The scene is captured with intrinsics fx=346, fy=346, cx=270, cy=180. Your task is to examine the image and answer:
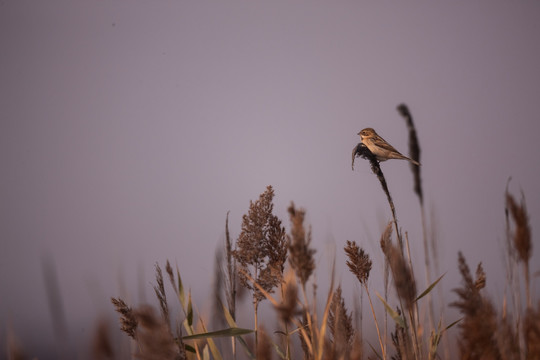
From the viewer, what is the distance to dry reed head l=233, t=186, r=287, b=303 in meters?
1.88

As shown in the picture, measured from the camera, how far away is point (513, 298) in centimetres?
188

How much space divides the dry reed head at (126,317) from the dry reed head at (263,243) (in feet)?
2.06

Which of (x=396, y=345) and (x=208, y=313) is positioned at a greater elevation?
(x=208, y=313)

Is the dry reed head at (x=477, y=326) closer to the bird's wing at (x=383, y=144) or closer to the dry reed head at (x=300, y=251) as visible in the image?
the dry reed head at (x=300, y=251)

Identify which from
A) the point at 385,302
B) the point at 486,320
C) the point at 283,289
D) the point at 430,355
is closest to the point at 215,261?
the point at 283,289

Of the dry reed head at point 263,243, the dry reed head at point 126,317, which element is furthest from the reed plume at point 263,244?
the dry reed head at point 126,317

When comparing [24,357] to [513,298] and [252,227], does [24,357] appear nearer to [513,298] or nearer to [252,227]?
[252,227]

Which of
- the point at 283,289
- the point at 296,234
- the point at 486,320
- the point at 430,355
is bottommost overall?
the point at 430,355

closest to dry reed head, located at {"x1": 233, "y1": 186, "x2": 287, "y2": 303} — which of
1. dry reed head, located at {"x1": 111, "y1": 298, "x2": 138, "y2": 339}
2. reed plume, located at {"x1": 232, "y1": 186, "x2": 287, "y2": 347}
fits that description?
reed plume, located at {"x1": 232, "y1": 186, "x2": 287, "y2": 347}

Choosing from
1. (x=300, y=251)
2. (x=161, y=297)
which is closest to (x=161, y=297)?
(x=161, y=297)

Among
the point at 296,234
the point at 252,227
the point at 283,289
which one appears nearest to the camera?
the point at 296,234

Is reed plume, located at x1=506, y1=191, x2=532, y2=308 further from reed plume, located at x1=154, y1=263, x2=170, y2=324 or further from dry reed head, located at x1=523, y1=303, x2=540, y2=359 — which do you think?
reed plume, located at x1=154, y1=263, x2=170, y2=324

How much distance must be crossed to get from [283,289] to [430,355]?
0.91m

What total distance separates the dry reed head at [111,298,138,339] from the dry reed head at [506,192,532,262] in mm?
1835
